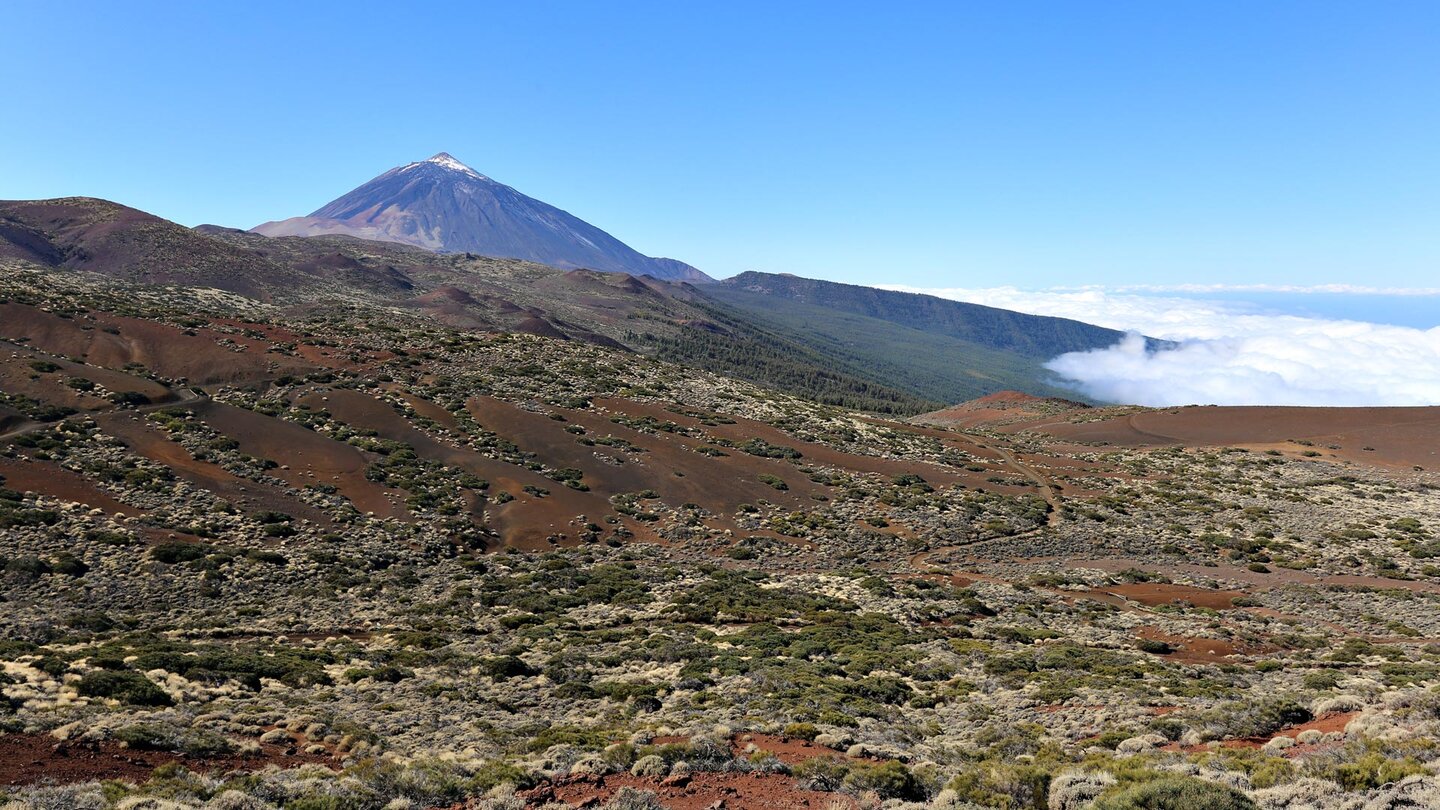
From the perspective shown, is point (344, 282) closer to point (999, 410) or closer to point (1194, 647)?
point (999, 410)

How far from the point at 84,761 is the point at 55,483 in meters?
29.1

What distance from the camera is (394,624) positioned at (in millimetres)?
27391

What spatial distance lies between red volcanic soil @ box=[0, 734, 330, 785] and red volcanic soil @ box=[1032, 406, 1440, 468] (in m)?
86.0

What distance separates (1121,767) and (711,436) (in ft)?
153

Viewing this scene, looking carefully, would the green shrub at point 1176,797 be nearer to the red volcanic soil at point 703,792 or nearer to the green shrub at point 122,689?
the red volcanic soil at point 703,792

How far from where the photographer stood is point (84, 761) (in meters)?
→ 13.1

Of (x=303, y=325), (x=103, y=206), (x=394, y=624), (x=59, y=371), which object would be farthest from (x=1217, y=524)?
(x=103, y=206)

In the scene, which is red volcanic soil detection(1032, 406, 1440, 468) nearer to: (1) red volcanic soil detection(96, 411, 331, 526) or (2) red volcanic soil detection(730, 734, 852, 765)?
(2) red volcanic soil detection(730, 734, 852, 765)

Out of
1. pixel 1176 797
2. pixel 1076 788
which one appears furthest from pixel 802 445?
pixel 1176 797

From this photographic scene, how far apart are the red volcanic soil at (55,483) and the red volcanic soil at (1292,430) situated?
87539mm

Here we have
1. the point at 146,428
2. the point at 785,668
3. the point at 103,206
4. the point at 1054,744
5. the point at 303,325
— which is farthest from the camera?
the point at 103,206

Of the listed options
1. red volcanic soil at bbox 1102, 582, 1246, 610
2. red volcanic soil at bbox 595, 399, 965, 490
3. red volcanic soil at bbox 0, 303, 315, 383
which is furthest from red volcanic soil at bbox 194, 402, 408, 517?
red volcanic soil at bbox 1102, 582, 1246, 610

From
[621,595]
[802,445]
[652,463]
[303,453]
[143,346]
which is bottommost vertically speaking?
[621,595]

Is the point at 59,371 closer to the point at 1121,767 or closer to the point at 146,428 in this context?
the point at 146,428
